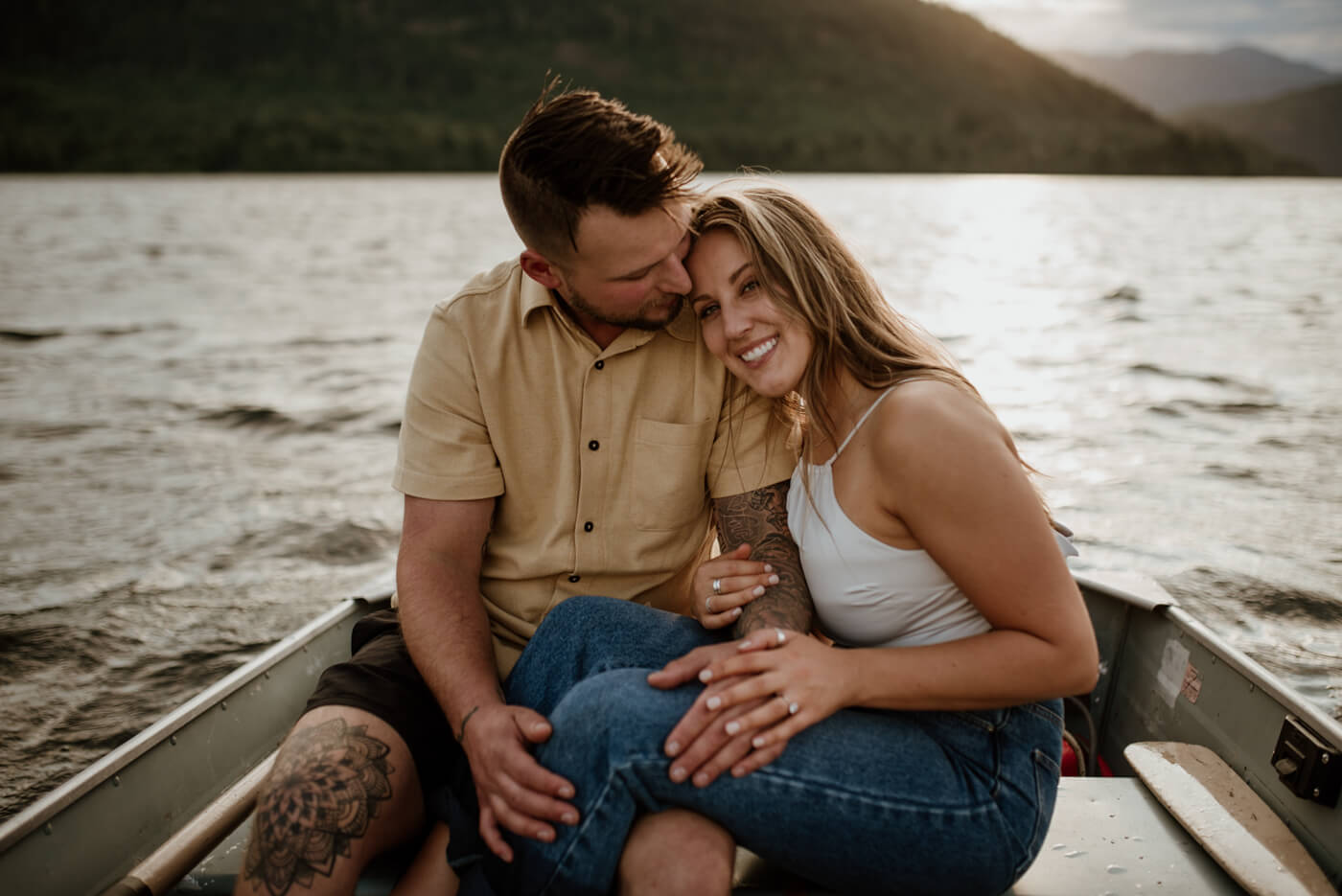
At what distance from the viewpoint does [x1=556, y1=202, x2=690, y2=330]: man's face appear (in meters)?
2.35

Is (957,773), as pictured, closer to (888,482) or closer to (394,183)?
(888,482)

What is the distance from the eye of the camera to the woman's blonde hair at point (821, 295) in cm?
220

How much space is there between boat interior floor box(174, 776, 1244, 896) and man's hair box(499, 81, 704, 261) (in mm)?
1574

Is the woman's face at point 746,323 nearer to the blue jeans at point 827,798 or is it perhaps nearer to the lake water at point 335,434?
the blue jeans at point 827,798

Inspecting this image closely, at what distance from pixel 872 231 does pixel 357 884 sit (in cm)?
4186

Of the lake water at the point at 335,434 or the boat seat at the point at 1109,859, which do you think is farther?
the lake water at the point at 335,434

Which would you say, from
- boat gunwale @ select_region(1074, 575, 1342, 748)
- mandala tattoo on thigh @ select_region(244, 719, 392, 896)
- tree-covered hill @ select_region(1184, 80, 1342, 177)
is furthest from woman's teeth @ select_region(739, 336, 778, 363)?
tree-covered hill @ select_region(1184, 80, 1342, 177)

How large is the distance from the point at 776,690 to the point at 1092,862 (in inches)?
37.3

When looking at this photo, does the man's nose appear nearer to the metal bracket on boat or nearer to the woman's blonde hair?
the woman's blonde hair

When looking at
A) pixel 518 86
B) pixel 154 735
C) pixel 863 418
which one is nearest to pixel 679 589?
pixel 863 418

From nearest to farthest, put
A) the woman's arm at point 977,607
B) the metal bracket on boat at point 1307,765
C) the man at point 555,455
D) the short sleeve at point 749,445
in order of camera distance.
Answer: the woman's arm at point 977,607, the metal bracket on boat at point 1307,765, the man at point 555,455, the short sleeve at point 749,445

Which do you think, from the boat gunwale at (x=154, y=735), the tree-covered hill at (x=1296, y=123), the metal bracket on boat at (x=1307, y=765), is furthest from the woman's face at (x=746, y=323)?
the tree-covered hill at (x=1296, y=123)

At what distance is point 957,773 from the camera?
1.85 meters

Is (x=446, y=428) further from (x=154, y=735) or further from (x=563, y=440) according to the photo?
(x=154, y=735)
